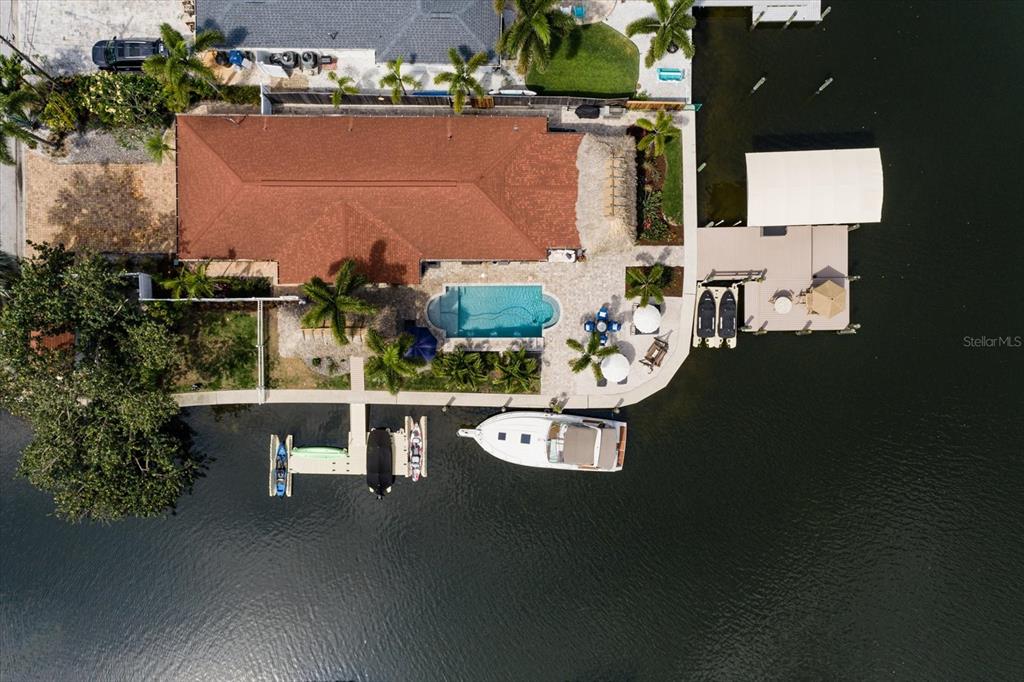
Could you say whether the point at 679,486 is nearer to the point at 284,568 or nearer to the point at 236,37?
the point at 284,568

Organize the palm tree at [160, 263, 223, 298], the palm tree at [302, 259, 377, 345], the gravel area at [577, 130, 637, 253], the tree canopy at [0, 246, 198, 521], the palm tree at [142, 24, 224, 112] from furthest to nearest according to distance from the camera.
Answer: the gravel area at [577, 130, 637, 253] → the palm tree at [160, 263, 223, 298] → the palm tree at [142, 24, 224, 112] → the palm tree at [302, 259, 377, 345] → the tree canopy at [0, 246, 198, 521]

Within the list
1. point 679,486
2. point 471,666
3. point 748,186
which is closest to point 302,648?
point 471,666

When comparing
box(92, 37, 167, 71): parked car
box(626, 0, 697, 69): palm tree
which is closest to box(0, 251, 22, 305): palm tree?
box(92, 37, 167, 71): parked car

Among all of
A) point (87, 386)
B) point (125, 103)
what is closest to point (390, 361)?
point (87, 386)

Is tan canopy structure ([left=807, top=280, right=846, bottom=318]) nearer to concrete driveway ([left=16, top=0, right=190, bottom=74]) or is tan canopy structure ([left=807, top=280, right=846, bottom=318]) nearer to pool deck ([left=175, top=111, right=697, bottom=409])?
pool deck ([left=175, top=111, right=697, bottom=409])

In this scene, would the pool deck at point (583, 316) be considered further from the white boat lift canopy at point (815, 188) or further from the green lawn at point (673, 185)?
the white boat lift canopy at point (815, 188)
